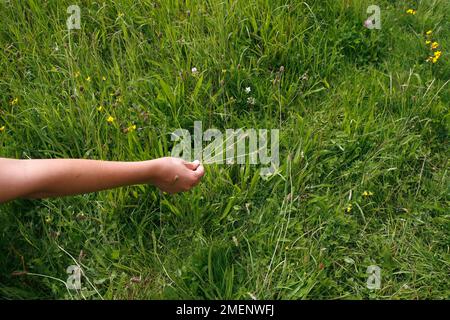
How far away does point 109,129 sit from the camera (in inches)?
92.6

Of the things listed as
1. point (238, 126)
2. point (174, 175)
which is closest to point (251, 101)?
point (238, 126)

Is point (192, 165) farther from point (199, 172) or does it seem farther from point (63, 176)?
point (63, 176)

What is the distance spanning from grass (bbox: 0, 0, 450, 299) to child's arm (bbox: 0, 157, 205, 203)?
168mm

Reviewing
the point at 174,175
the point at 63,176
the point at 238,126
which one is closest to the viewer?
the point at 63,176

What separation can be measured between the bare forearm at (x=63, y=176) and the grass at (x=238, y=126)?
11.0 inches

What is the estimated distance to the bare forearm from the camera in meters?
1.68

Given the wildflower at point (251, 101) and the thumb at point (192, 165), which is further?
the wildflower at point (251, 101)

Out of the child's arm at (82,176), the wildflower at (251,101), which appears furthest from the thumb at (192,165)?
the wildflower at (251,101)

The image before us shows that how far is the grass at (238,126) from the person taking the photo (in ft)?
6.58

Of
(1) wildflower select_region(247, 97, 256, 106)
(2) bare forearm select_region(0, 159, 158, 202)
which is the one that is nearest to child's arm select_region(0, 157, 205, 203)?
(2) bare forearm select_region(0, 159, 158, 202)

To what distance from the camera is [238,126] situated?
2.41m

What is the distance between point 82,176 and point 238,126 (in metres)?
0.86

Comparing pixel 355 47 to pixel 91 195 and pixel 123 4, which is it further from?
pixel 91 195

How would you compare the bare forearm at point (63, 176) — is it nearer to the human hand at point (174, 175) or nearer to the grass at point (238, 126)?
the human hand at point (174, 175)
